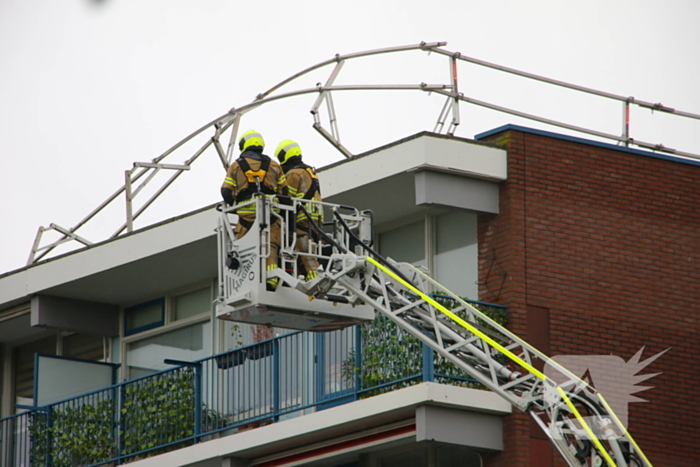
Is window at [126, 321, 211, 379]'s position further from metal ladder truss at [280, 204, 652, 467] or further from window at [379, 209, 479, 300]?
metal ladder truss at [280, 204, 652, 467]

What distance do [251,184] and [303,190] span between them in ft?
2.29

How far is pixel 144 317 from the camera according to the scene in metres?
24.7

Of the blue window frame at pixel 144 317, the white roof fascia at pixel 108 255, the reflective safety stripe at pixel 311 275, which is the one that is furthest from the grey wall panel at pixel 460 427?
the blue window frame at pixel 144 317

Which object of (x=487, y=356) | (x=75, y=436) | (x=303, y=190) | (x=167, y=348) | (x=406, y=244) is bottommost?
(x=75, y=436)

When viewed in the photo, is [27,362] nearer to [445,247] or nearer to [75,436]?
[75,436]

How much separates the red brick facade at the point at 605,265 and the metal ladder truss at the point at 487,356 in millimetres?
2998

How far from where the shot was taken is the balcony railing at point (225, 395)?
1812cm

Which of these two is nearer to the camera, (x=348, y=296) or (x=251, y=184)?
(x=348, y=296)

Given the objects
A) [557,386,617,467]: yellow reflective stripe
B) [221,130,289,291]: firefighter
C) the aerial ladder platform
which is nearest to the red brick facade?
the aerial ladder platform

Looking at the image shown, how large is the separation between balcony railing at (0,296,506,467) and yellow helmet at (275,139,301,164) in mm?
2810

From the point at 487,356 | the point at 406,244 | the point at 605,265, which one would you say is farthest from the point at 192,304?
the point at 487,356

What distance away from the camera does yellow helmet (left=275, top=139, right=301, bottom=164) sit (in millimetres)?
16250

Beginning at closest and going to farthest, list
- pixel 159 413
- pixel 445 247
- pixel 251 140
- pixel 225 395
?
pixel 251 140
pixel 445 247
pixel 159 413
pixel 225 395

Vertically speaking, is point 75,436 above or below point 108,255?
below
